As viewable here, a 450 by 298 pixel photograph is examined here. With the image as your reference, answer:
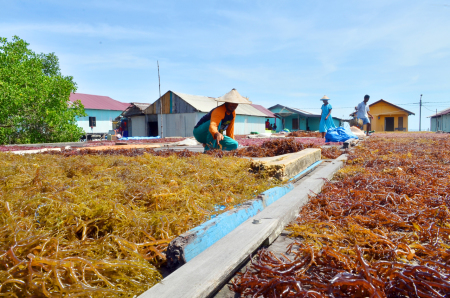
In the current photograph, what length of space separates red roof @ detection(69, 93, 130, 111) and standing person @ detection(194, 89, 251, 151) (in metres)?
34.8

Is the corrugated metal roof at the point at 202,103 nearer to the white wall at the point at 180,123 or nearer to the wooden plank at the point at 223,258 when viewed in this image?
the white wall at the point at 180,123

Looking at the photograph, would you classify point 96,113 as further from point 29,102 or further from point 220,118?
point 220,118

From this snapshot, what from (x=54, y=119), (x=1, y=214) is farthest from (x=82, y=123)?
(x=1, y=214)

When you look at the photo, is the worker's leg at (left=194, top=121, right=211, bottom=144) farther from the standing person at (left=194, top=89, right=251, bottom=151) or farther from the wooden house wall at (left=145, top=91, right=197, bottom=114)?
the wooden house wall at (left=145, top=91, right=197, bottom=114)

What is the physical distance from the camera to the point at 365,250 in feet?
5.98

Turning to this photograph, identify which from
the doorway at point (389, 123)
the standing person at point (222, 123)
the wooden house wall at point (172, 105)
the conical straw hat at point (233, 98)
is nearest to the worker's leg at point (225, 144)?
the standing person at point (222, 123)

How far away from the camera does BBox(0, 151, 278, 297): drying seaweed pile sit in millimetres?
1340

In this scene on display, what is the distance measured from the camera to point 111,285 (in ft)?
4.45

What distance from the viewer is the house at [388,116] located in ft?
132

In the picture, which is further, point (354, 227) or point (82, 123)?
point (82, 123)

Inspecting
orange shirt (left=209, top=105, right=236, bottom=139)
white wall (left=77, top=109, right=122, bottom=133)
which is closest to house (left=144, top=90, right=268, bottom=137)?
white wall (left=77, top=109, right=122, bottom=133)

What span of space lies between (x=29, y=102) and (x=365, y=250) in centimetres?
2030

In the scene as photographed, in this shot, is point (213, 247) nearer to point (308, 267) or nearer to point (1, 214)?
point (308, 267)

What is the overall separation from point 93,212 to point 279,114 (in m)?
43.9
